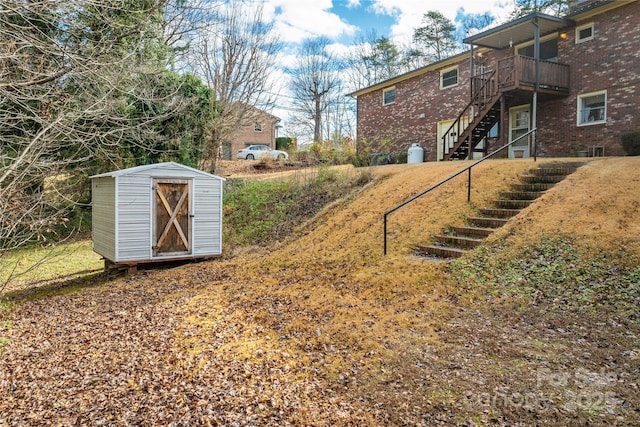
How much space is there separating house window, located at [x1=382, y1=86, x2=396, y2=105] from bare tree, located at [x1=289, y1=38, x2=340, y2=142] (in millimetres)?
12817

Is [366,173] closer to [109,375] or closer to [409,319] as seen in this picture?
[409,319]

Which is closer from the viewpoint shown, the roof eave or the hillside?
the hillside

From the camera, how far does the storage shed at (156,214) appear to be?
9453 millimetres

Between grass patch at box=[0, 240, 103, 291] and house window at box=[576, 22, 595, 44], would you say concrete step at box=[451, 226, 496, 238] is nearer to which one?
grass patch at box=[0, 240, 103, 291]

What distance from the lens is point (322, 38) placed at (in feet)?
115

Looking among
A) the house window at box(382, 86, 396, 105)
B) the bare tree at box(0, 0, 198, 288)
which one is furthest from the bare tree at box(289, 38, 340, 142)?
the bare tree at box(0, 0, 198, 288)

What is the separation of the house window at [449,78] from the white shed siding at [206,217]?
12.1m

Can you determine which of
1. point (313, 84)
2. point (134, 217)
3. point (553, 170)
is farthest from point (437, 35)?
point (134, 217)

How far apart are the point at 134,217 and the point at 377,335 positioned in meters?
6.70

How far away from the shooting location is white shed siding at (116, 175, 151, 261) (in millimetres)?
9383

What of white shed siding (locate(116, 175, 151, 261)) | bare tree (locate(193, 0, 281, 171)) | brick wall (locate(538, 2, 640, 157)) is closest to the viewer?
white shed siding (locate(116, 175, 151, 261))

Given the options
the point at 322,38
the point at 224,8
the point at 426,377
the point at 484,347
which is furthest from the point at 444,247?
the point at 322,38

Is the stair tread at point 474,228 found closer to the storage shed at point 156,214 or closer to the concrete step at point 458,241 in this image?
the concrete step at point 458,241

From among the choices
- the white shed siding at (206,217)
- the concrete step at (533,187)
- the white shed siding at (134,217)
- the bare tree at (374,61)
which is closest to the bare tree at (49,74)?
A: the white shed siding at (134,217)
